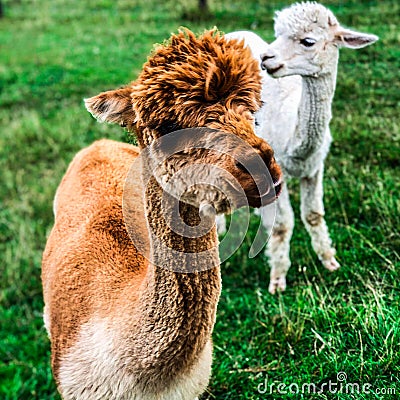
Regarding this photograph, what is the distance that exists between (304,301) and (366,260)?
0.57m

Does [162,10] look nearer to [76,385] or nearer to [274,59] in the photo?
[274,59]

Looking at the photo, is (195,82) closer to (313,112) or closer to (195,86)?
(195,86)

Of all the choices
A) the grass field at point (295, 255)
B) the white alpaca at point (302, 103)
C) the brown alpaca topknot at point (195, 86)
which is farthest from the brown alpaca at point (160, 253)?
the white alpaca at point (302, 103)

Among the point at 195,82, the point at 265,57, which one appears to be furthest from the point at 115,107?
the point at 265,57

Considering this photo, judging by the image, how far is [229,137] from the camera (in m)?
1.82

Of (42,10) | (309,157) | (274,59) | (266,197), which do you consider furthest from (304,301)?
(42,10)

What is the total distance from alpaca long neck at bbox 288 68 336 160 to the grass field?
76cm

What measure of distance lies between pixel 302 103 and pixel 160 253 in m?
2.06

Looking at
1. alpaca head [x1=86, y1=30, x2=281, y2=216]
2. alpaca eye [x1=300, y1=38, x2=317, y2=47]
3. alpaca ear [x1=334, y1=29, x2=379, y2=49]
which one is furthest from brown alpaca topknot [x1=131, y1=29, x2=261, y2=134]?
alpaca ear [x1=334, y1=29, x2=379, y2=49]

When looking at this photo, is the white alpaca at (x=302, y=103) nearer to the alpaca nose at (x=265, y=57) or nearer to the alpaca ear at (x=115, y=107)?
the alpaca nose at (x=265, y=57)

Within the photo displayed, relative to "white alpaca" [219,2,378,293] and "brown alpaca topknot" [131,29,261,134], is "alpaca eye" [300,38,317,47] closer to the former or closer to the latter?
"white alpaca" [219,2,378,293]

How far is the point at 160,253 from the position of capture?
85.4 inches

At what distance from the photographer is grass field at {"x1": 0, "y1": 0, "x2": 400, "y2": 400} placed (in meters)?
3.13

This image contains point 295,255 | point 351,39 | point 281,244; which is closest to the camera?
point 351,39
